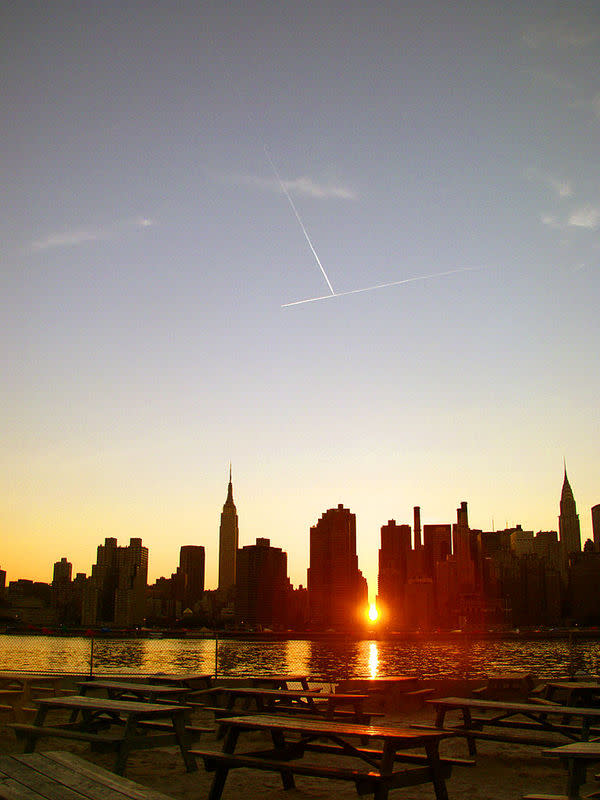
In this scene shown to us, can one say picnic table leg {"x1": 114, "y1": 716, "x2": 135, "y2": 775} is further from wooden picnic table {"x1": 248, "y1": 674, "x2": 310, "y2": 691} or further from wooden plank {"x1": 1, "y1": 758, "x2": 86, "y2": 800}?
wooden picnic table {"x1": 248, "y1": 674, "x2": 310, "y2": 691}

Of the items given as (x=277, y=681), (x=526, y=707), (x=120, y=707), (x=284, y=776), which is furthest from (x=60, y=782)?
(x=277, y=681)

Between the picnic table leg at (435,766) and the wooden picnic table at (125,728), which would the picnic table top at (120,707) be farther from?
the picnic table leg at (435,766)

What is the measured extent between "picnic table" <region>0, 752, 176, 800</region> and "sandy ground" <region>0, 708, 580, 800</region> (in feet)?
8.72

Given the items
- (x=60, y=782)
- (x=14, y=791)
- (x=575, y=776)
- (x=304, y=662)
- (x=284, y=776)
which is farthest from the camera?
(x=304, y=662)

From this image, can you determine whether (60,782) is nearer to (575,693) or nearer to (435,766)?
(435,766)

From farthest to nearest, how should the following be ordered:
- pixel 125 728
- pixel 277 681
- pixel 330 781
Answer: pixel 277 681, pixel 330 781, pixel 125 728

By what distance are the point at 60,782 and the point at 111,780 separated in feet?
1.06

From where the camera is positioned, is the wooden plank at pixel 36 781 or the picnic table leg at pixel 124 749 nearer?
the wooden plank at pixel 36 781

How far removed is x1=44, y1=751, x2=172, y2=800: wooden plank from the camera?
4.45 meters

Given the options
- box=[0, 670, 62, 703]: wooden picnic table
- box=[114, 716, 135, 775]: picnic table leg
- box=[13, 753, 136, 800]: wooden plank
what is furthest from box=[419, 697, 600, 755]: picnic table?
box=[0, 670, 62, 703]: wooden picnic table

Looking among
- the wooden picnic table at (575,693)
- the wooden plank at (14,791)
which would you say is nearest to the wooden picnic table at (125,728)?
the wooden plank at (14,791)

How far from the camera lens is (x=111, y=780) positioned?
4781 mm

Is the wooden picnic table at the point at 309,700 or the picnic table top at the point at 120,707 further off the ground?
the picnic table top at the point at 120,707

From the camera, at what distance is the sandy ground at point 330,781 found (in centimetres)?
756
